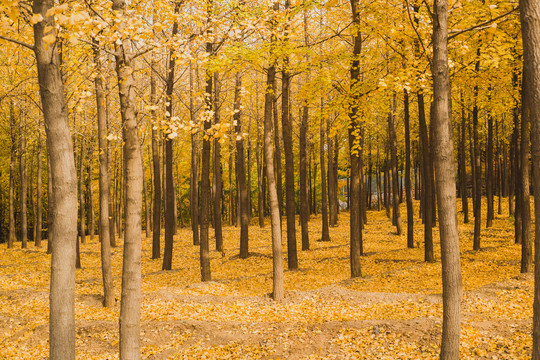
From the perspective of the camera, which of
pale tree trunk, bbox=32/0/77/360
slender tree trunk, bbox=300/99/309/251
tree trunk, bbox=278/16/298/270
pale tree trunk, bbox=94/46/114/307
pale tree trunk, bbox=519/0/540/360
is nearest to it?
pale tree trunk, bbox=519/0/540/360

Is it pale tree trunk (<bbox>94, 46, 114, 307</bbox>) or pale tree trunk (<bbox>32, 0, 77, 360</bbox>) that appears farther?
pale tree trunk (<bbox>94, 46, 114, 307</bbox>)

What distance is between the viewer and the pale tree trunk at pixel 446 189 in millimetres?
5770

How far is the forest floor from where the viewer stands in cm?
730

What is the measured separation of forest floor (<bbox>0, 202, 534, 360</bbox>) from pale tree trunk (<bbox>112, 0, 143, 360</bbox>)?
7.40 feet

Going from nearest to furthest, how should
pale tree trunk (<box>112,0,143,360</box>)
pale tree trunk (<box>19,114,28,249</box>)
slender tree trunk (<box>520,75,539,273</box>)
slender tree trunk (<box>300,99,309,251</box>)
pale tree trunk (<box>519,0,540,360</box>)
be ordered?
pale tree trunk (<box>519,0,540,360</box>)
pale tree trunk (<box>112,0,143,360</box>)
slender tree trunk (<box>520,75,539,273</box>)
slender tree trunk (<box>300,99,309,251</box>)
pale tree trunk (<box>19,114,28,249</box>)

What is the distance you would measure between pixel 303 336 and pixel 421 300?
372 cm

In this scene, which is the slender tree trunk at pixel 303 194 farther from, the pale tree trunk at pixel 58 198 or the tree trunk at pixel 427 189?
the pale tree trunk at pixel 58 198

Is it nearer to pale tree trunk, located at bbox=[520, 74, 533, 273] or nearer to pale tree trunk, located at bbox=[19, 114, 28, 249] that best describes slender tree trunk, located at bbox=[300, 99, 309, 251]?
pale tree trunk, located at bbox=[520, 74, 533, 273]

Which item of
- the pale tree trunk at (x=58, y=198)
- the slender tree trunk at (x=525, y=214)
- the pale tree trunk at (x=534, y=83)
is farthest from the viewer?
the slender tree trunk at (x=525, y=214)

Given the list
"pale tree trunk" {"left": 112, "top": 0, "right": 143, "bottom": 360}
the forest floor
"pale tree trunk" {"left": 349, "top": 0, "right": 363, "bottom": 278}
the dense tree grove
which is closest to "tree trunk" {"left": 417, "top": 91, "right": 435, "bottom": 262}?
the dense tree grove

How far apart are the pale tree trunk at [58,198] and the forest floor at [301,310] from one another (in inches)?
123

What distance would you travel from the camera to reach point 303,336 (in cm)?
786

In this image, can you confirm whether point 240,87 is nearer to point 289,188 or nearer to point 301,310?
point 289,188

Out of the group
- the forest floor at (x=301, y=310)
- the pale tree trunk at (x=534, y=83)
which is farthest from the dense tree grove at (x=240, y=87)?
the forest floor at (x=301, y=310)
